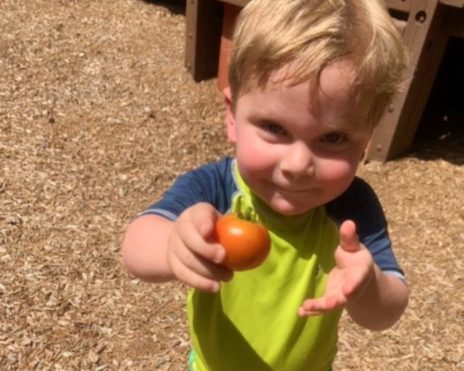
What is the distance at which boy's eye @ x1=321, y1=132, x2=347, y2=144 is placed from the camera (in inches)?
53.3

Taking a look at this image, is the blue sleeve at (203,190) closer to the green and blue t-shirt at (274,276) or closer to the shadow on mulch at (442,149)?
the green and blue t-shirt at (274,276)

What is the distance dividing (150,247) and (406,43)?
9.24ft

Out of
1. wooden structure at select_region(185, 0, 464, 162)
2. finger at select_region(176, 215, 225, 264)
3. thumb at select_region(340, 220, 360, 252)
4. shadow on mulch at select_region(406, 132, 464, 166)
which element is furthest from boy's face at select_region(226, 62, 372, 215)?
shadow on mulch at select_region(406, 132, 464, 166)

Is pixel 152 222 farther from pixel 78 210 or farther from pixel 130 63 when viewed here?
pixel 130 63

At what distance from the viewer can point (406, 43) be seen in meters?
3.91

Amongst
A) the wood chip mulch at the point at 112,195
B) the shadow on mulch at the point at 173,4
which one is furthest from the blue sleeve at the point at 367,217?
the shadow on mulch at the point at 173,4

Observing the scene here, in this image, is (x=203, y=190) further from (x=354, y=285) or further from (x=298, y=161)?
(x=354, y=285)

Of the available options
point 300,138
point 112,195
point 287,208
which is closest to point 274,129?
point 300,138

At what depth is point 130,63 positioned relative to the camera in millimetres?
5121

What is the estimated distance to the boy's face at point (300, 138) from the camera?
1302 mm

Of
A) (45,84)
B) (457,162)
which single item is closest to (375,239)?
(457,162)

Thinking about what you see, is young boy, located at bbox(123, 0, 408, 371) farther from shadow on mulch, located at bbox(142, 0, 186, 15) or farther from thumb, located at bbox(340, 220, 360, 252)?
shadow on mulch, located at bbox(142, 0, 186, 15)

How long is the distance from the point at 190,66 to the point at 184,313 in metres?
2.27

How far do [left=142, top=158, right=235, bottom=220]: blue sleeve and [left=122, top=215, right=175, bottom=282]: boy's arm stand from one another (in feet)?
0.12
